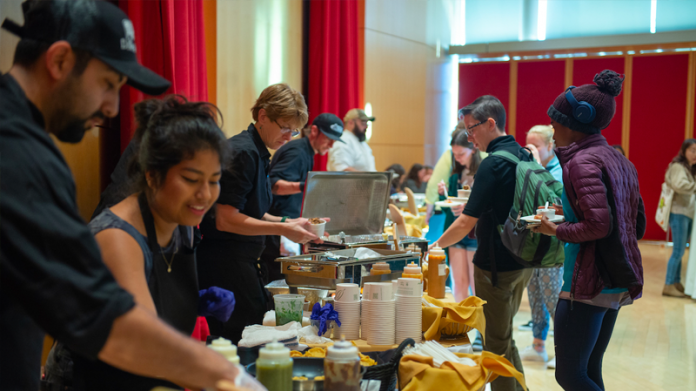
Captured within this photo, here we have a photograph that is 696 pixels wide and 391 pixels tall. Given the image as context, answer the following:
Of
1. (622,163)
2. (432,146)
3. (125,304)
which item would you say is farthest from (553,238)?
(432,146)

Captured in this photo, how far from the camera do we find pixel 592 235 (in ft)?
6.68

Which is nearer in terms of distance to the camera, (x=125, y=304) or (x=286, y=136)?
(x=125, y=304)

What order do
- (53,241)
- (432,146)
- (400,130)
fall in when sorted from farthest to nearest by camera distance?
(432,146), (400,130), (53,241)

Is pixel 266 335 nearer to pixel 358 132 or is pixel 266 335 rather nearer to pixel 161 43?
pixel 161 43

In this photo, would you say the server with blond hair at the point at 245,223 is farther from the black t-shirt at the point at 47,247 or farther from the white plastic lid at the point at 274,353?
the black t-shirt at the point at 47,247

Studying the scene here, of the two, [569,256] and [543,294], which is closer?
[569,256]

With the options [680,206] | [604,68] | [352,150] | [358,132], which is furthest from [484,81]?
[352,150]

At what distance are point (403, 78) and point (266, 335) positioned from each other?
6.33 metres

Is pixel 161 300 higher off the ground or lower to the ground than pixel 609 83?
lower

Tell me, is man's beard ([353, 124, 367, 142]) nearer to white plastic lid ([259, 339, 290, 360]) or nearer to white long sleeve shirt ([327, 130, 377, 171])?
white long sleeve shirt ([327, 130, 377, 171])

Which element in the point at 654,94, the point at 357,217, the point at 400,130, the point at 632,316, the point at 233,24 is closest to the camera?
the point at 357,217

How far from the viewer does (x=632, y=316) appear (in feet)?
16.4

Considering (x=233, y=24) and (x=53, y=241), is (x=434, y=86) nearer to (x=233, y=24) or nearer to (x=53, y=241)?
(x=233, y=24)

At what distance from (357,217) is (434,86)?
6455mm
